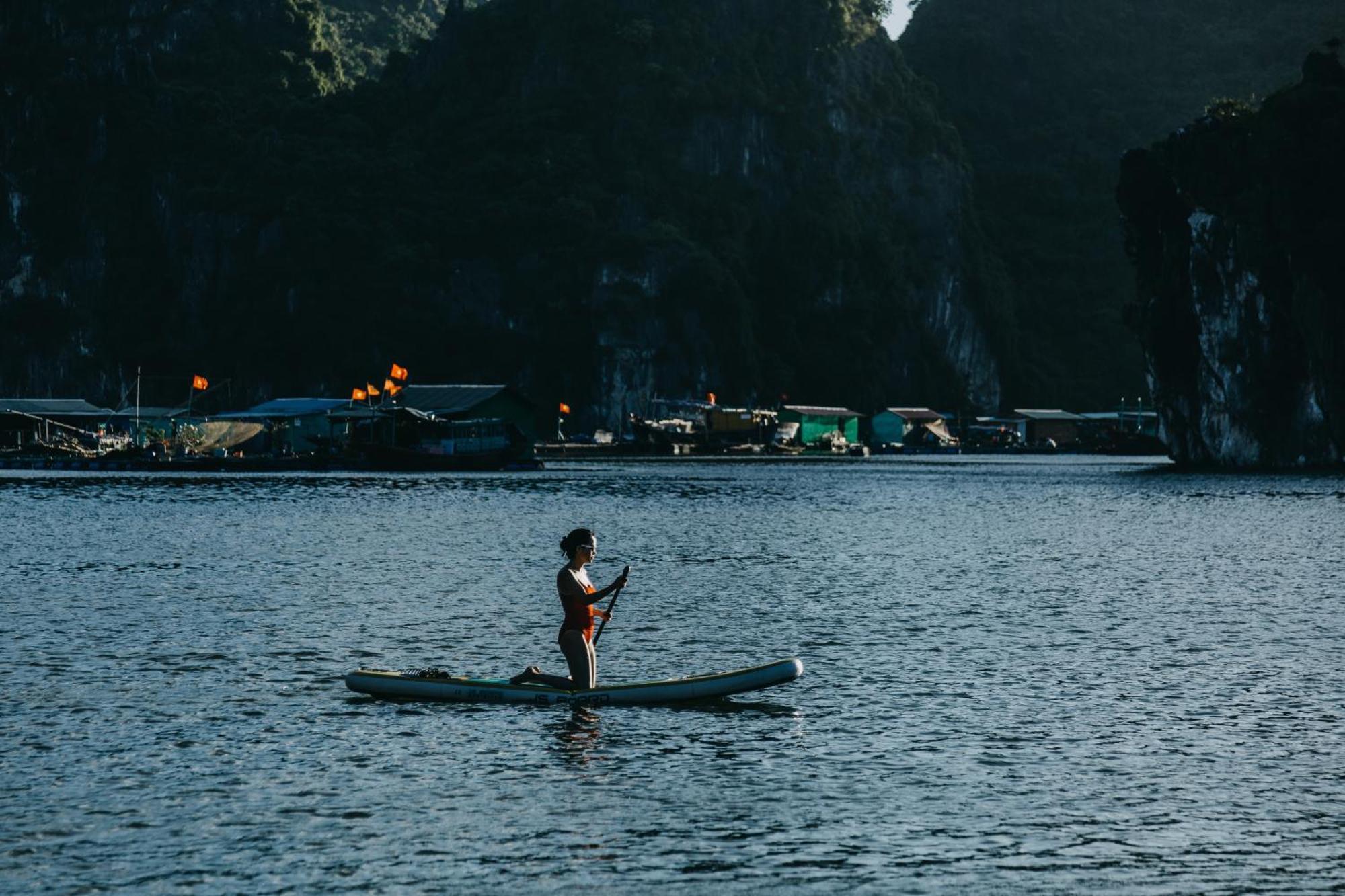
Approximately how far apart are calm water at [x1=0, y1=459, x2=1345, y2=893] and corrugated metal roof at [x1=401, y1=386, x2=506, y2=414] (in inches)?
3688

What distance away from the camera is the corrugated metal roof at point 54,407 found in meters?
156

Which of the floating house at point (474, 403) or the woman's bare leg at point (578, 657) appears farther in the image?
the floating house at point (474, 403)

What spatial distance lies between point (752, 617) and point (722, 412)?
537 ft

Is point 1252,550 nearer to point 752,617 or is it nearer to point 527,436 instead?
point 752,617

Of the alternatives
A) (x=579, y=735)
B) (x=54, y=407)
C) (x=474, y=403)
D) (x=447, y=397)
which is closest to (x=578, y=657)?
(x=579, y=735)

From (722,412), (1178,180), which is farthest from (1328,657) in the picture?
(722,412)

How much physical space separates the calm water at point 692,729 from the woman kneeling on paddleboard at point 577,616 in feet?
1.76

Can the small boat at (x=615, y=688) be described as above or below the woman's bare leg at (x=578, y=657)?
below

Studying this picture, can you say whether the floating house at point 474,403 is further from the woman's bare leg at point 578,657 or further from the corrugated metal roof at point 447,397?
the woman's bare leg at point 578,657

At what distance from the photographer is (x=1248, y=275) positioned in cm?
12938

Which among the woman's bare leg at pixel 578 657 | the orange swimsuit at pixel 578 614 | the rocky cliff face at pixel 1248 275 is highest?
the rocky cliff face at pixel 1248 275

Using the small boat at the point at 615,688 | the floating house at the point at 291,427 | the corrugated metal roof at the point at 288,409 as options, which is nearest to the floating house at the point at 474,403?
the floating house at the point at 291,427

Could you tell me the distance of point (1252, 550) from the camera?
5544 centimetres

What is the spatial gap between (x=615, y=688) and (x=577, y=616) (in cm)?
139
